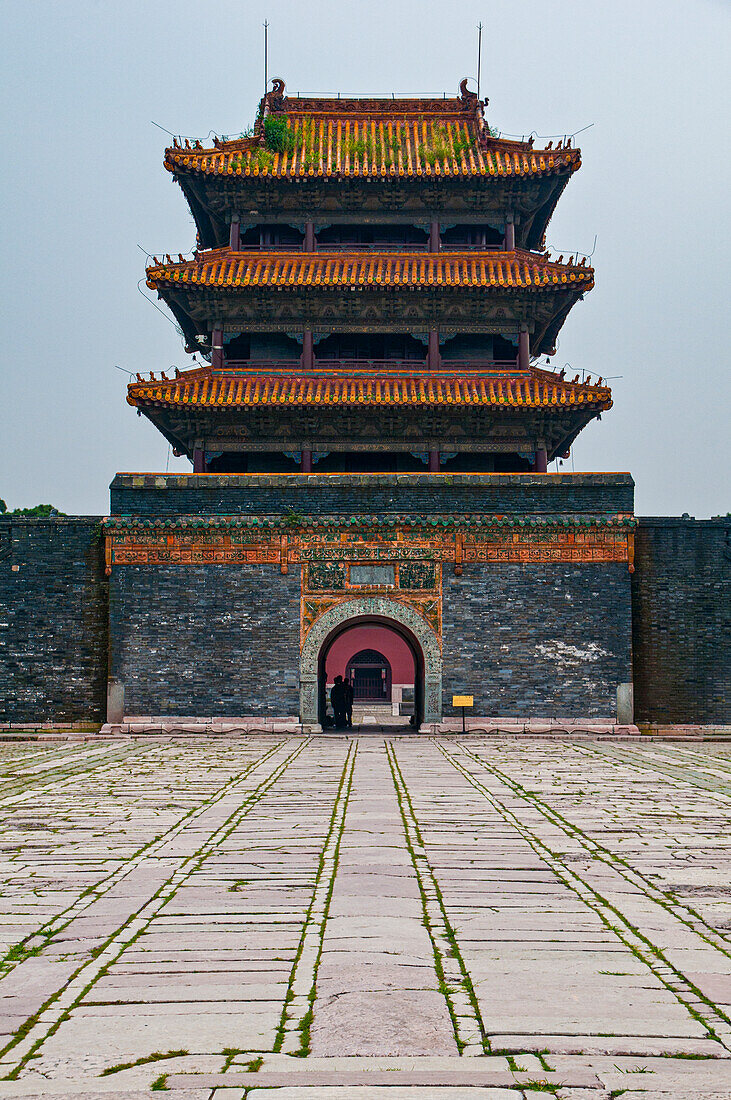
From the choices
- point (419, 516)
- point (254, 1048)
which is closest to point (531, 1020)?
point (254, 1048)

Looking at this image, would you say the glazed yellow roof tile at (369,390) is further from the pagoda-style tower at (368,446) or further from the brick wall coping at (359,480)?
the brick wall coping at (359,480)

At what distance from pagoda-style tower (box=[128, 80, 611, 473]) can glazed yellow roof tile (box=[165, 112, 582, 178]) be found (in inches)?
2.0

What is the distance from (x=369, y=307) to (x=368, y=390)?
1.83 m

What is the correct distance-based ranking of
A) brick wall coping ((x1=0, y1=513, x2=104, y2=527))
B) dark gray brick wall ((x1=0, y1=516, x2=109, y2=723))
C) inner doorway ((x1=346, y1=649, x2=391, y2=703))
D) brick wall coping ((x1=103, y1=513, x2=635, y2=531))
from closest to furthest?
brick wall coping ((x1=103, y1=513, x2=635, y2=531)) < dark gray brick wall ((x1=0, y1=516, x2=109, y2=723)) < brick wall coping ((x1=0, y1=513, x2=104, y2=527)) < inner doorway ((x1=346, y1=649, x2=391, y2=703))

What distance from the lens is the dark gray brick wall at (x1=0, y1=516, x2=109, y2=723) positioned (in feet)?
58.7

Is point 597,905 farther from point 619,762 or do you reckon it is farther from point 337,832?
point 619,762

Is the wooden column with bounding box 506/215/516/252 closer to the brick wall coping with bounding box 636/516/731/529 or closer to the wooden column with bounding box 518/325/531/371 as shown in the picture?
the wooden column with bounding box 518/325/531/371

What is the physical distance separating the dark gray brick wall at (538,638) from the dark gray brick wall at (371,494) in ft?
3.78

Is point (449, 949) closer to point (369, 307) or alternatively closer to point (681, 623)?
point (681, 623)

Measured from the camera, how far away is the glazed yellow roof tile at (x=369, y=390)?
18.6 m

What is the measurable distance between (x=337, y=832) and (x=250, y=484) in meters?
10.8

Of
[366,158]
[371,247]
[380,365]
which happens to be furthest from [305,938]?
[366,158]

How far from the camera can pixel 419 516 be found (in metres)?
17.7

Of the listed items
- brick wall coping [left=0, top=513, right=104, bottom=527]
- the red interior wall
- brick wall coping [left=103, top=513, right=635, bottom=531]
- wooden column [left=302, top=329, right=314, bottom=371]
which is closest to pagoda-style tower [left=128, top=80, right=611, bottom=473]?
wooden column [left=302, top=329, right=314, bottom=371]
